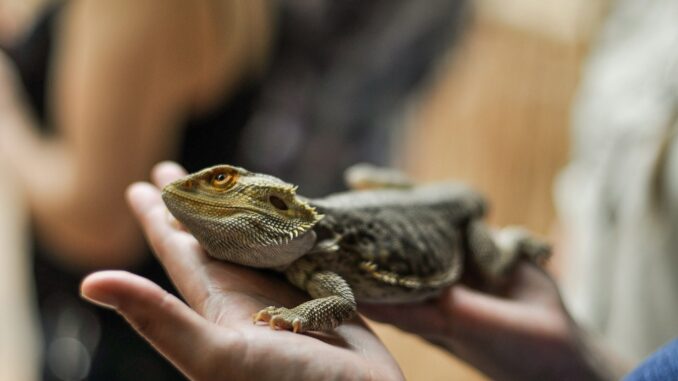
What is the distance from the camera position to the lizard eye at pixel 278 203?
1062mm

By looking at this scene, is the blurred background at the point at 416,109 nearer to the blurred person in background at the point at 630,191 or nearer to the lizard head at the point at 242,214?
the lizard head at the point at 242,214

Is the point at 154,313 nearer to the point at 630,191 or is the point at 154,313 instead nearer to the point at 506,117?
the point at 630,191

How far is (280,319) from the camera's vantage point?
897 millimetres

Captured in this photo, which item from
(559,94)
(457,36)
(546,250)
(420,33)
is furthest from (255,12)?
(559,94)

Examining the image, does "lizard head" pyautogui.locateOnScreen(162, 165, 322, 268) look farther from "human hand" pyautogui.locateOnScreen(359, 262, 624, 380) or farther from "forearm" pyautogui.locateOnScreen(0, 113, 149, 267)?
"forearm" pyautogui.locateOnScreen(0, 113, 149, 267)

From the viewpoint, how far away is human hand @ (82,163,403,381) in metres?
0.75

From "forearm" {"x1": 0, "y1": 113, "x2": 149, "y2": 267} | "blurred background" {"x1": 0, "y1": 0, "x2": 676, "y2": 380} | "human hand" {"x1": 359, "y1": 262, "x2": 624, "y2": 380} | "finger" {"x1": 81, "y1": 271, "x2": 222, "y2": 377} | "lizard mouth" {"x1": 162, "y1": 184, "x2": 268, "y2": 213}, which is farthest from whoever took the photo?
"blurred background" {"x1": 0, "y1": 0, "x2": 676, "y2": 380}

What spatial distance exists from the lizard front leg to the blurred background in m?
0.10

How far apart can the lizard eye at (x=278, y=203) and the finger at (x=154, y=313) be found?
0.33 metres

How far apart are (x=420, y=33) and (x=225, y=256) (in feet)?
4.41

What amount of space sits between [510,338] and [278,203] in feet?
1.93

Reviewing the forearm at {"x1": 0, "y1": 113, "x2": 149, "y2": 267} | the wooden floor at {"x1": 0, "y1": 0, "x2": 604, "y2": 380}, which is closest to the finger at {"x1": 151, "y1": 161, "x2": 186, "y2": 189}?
the forearm at {"x1": 0, "y1": 113, "x2": 149, "y2": 267}

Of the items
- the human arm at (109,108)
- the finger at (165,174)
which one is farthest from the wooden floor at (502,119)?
the finger at (165,174)

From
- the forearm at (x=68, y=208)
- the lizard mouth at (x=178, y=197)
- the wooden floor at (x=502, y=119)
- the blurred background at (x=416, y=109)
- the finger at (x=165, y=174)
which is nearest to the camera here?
the lizard mouth at (x=178, y=197)
